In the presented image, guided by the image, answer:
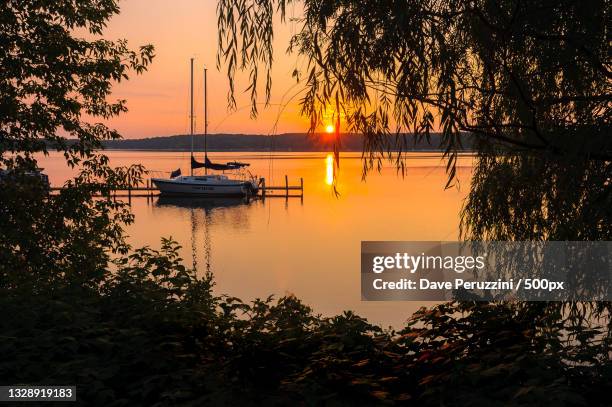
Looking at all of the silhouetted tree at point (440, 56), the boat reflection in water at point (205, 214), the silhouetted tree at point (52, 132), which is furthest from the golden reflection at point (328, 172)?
the boat reflection in water at point (205, 214)

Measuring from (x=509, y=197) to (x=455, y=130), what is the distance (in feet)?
10.5

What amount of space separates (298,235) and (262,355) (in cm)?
4079

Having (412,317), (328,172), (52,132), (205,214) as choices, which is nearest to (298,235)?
(205,214)

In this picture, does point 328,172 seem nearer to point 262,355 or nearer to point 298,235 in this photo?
point 298,235

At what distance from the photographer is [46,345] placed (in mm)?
4926

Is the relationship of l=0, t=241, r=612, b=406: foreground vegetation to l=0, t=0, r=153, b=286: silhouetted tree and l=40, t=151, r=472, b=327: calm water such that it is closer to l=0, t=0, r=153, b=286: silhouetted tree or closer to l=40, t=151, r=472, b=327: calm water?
l=0, t=0, r=153, b=286: silhouetted tree

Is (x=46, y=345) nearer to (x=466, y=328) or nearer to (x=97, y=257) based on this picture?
(x=466, y=328)

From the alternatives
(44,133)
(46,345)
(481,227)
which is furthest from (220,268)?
(46,345)

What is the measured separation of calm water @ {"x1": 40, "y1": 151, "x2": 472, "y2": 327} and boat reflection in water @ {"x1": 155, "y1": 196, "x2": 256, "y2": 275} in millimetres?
73

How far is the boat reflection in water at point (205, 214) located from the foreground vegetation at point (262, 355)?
26939 mm

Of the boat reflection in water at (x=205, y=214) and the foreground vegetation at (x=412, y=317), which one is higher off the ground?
the foreground vegetation at (x=412, y=317)

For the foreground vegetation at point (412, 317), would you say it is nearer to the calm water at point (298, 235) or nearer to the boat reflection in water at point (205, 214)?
the calm water at point (298, 235)

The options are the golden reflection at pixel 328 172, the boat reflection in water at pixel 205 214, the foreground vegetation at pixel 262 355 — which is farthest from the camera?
the boat reflection in water at pixel 205 214

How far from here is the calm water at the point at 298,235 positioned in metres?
28.2
